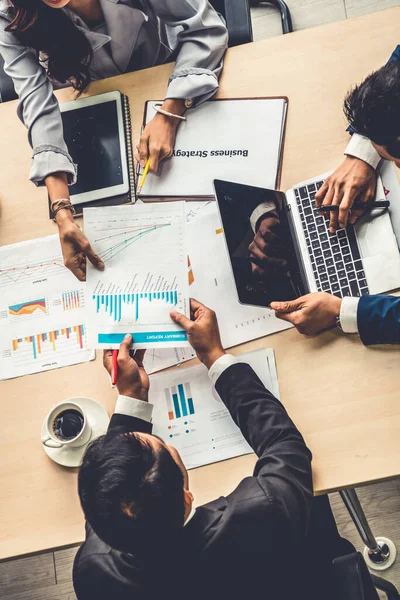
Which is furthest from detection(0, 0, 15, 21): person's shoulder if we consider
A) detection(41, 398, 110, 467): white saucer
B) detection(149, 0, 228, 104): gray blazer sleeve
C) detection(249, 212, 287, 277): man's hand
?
detection(41, 398, 110, 467): white saucer

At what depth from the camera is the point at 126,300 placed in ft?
3.73

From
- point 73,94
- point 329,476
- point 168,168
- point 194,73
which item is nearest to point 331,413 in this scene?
point 329,476

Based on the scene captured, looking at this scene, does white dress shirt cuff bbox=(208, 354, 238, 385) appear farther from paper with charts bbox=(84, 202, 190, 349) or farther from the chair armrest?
the chair armrest

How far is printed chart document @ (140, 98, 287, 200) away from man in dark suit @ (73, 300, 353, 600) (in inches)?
17.0

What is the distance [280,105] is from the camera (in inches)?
50.4

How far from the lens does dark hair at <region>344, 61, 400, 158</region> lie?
1026 millimetres

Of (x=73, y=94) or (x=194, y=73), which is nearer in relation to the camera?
(x=194, y=73)

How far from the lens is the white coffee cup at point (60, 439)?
1.10 m

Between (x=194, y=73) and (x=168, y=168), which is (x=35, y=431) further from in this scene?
(x=194, y=73)

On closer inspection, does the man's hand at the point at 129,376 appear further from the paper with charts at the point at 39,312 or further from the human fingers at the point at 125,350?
the paper with charts at the point at 39,312

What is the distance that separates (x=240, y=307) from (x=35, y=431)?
489 millimetres

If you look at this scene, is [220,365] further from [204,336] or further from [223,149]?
[223,149]

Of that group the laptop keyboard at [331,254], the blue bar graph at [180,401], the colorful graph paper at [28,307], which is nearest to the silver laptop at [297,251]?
the laptop keyboard at [331,254]

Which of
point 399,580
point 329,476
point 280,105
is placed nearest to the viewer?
point 329,476
